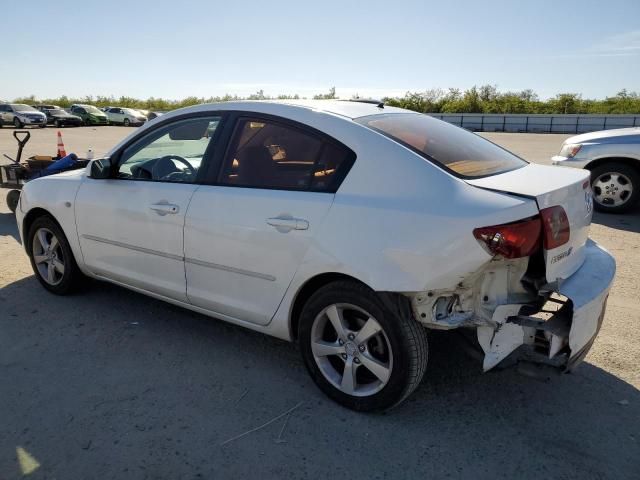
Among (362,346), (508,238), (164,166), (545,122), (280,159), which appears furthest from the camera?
(545,122)

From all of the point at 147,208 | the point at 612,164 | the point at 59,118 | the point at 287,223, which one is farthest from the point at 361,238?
the point at 59,118

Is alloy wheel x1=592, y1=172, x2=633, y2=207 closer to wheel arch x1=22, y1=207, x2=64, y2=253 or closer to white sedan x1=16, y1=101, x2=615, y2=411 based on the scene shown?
white sedan x1=16, y1=101, x2=615, y2=411

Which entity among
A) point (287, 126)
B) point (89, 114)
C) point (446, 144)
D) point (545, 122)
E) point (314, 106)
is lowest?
point (545, 122)

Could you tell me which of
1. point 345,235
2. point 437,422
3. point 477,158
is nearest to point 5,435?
point 345,235

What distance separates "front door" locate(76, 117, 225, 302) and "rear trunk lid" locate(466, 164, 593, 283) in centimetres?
189

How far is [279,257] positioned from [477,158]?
4.39 ft

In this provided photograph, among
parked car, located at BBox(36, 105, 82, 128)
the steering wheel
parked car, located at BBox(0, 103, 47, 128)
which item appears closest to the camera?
the steering wheel

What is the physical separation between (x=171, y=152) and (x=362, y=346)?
83.6 inches

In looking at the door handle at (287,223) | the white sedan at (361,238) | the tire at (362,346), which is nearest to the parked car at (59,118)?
the white sedan at (361,238)

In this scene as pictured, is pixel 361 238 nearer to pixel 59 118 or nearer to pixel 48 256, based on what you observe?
pixel 48 256

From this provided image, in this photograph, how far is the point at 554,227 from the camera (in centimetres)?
257

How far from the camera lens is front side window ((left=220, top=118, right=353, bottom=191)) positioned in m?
2.89

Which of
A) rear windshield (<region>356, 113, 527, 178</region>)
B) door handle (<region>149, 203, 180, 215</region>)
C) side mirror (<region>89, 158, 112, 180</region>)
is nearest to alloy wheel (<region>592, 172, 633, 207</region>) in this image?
rear windshield (<region>356, 113, 527, 178</region>)

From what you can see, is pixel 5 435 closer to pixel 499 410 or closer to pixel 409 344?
pixel 409 344
